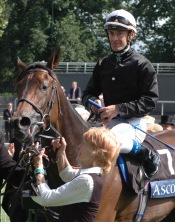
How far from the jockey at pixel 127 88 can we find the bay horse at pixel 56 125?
0.31 meters

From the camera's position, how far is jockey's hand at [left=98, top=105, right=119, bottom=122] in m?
5.43

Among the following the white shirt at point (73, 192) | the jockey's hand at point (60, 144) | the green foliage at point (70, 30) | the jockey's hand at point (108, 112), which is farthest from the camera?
the green foliage at point (70, 30)

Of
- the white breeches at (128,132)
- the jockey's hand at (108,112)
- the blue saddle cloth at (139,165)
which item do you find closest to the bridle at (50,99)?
the jockey's hand at (108,112)

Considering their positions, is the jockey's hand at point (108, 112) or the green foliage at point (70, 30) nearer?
the jockey's hand at point (108, 112)

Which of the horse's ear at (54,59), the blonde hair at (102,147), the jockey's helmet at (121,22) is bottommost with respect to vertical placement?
the blonde hair at (102,147)

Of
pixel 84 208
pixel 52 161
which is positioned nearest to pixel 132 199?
pixel 52 161

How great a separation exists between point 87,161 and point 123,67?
5.42 feet

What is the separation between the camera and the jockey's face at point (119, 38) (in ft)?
18.6

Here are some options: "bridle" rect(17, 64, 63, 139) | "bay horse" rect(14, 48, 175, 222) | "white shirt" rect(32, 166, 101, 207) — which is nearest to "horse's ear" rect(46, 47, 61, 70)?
"bay horse" rect(14, 48, 175, 222)

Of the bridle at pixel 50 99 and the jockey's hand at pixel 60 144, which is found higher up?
the bridle at pixel 50 99

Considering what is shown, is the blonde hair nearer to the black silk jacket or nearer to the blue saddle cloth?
the blue saddle cloth

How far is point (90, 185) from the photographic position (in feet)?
13.7

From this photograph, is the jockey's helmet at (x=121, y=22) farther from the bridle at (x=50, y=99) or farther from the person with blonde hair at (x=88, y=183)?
the person with blonde hair at (x=88, y=183)

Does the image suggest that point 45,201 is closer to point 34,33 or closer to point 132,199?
point 132,199
